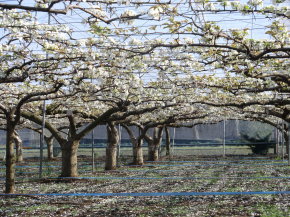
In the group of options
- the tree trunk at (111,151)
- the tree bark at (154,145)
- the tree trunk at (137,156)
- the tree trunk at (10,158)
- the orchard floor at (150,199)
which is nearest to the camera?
the orchard floor at (150,199)

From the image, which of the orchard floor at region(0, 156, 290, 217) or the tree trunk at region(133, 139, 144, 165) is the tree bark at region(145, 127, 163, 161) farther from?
the orchard floor at region(0, 156, 290, 217)

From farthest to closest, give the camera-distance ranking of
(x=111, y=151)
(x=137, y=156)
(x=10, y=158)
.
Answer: (x=137, y=156) → (x=111, y=151) → (x=10, y=158)

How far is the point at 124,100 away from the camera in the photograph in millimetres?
13422

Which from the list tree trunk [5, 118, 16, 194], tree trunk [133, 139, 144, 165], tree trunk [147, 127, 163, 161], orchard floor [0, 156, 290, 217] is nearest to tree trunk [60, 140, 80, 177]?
orchard floor [0, 156, 290, 217]

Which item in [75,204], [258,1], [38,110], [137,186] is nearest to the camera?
[258,1]

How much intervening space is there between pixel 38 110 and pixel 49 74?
677cm

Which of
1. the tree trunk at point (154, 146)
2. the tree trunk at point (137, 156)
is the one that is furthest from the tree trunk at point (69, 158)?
the tree trunk at point (154, 146)

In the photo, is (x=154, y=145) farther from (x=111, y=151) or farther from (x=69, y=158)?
(x=69, y=158)

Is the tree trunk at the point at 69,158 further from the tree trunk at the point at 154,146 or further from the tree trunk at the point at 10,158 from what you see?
the tree trunk at the point at 154,146

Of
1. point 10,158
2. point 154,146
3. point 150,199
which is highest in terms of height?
point 10,158

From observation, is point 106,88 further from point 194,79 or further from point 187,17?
point 187,17

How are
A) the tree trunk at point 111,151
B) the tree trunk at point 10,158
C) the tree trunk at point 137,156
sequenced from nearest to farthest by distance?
1. the tree trunk at point 10,158
2. the tree trunk at point 111,151
3. the tree trunk at point 137,156

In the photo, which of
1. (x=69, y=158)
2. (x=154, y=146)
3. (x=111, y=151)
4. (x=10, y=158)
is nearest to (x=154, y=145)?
(x=154, y=146)

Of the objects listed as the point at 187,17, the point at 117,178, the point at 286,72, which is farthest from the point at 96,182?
the point at 187,17
